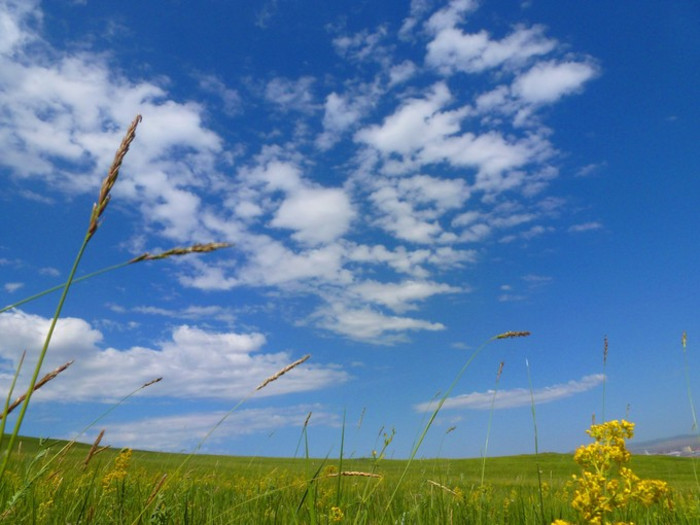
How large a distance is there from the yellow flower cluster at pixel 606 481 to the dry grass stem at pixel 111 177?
2.20 m

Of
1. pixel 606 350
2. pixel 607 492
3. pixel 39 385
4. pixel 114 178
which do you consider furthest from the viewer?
pixel 606 350

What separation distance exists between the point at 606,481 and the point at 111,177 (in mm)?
2405

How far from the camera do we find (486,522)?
383 cm

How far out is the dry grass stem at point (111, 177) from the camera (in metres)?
1.59

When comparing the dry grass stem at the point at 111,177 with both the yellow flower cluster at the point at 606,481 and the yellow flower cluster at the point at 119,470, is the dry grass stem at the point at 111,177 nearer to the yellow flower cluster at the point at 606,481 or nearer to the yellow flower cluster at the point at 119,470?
the yellow flower cluster at the point at 606,481

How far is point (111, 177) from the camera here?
169cm

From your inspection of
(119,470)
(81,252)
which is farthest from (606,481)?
(119,470)

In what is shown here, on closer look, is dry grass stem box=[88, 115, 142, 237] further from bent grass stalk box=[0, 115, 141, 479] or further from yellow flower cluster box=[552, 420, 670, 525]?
yellow flower cluster box=[552, 420, 670, 525]

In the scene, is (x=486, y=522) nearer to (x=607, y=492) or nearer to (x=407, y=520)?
(x=407, y=520)

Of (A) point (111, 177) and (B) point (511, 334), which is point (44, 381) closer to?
(A) point (111, 177)

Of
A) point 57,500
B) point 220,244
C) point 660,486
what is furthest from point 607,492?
point 57,500

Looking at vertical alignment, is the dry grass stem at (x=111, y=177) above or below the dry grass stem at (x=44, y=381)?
above

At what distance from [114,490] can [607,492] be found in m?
4.43

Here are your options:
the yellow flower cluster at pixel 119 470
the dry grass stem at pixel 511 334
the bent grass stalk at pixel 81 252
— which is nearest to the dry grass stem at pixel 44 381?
the bent grass stalk at pixel 81 252
